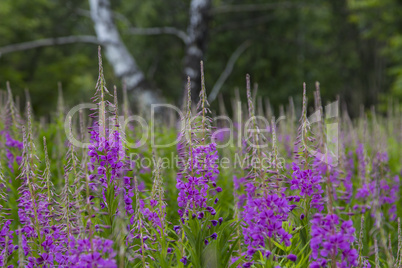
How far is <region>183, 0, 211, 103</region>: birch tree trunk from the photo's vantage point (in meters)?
11.3

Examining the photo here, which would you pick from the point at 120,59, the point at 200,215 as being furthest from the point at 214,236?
the point at 120,59

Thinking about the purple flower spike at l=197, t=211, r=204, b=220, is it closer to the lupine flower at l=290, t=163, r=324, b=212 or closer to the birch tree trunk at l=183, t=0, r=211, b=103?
the lupine flower at l=290, t=163, r=324, b=212

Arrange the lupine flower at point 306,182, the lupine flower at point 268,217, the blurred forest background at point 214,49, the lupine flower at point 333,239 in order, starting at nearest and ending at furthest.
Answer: the lupine flower at point 333,239 < the lupine flower at point 268,217 < the lupine flower at point 306,182 < the blurred forest background at point 214,49

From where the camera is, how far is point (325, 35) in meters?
21.2

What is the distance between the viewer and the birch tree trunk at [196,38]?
11.3 metres

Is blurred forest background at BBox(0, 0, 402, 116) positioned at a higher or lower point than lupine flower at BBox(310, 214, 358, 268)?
higher

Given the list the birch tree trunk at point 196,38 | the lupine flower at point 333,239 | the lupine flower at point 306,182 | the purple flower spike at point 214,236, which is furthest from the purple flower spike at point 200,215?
the birch tree trunk at point 196,38

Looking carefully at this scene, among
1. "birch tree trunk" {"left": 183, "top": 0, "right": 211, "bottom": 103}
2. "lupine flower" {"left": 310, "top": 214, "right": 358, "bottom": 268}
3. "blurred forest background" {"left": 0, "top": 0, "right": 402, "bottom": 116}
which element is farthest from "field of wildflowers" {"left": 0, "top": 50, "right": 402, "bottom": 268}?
"blurred forest background" {"left": 0, "top": 0, "right": 402, "bottom": 116}

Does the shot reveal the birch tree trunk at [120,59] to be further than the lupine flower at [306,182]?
Yes

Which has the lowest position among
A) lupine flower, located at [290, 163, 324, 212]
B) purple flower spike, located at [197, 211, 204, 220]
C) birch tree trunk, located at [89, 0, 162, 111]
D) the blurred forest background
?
purple flower spike, located at [197, 211, 204, 220]

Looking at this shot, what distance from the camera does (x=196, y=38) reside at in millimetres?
11516

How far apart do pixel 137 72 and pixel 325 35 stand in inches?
522

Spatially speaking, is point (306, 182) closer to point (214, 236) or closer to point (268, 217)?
point (268, 217)

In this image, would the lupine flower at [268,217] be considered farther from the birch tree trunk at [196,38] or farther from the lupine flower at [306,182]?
the birch tree trunk at [196,38]
